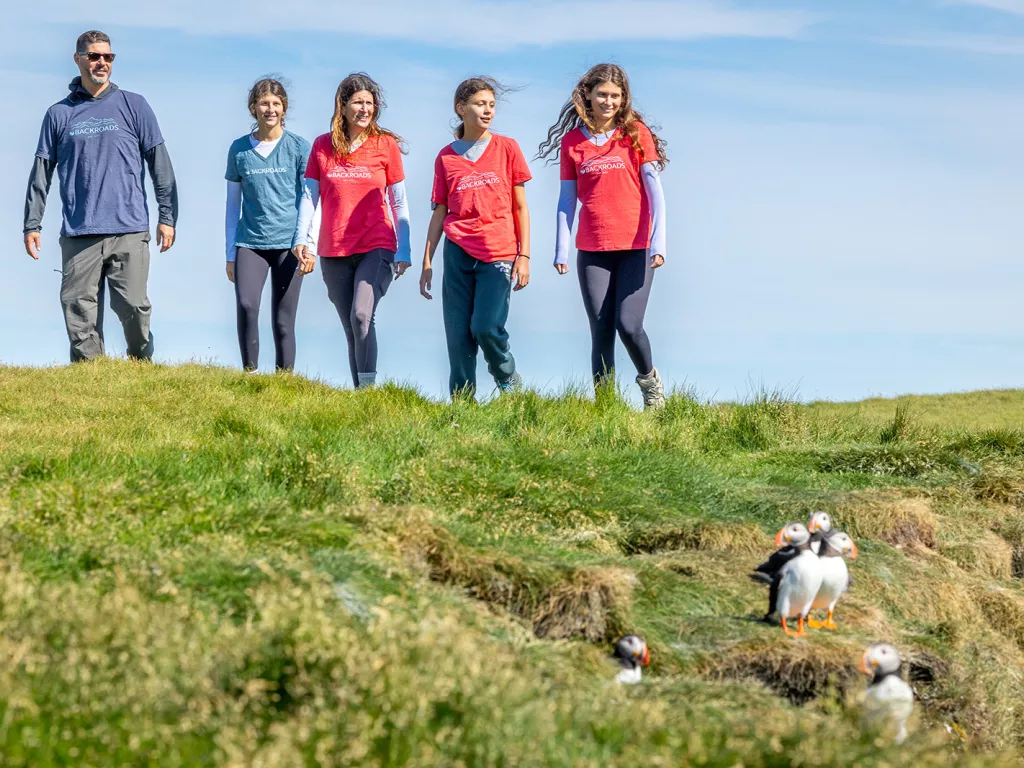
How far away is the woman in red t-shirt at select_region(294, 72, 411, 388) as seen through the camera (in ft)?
37.4

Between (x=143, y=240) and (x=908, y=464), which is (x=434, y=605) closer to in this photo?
(x=908, y=464)

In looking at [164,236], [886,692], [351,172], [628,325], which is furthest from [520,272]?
[886,692]

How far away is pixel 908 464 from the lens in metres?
10.3

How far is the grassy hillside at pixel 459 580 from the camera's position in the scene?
3.78 metres

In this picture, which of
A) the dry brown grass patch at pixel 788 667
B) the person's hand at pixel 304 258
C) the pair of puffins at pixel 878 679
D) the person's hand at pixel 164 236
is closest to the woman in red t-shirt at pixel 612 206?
the person's hand at pixel 304 258

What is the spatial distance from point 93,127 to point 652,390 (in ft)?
20.9

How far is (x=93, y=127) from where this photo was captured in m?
12.5

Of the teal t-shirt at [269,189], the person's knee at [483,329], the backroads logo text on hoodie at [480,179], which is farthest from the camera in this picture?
the teal t-shirt at [269,189]

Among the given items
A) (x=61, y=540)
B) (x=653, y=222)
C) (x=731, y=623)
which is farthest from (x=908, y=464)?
(x=61, y=540)

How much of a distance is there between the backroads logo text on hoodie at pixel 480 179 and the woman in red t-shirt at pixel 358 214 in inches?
31.1

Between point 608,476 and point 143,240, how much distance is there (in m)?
6.66

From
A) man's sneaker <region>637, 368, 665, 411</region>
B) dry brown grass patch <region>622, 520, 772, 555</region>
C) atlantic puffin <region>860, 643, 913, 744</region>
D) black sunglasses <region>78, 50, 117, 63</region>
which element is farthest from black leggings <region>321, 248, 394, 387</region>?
atlantic puffin <region>860, 643, 913, 744</region>

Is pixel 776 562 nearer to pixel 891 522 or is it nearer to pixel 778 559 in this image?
pixel 778 559

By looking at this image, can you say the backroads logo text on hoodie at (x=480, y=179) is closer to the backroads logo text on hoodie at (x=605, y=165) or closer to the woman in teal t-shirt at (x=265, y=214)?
the backroads logo text on hoodie at (x=605, y=165)
